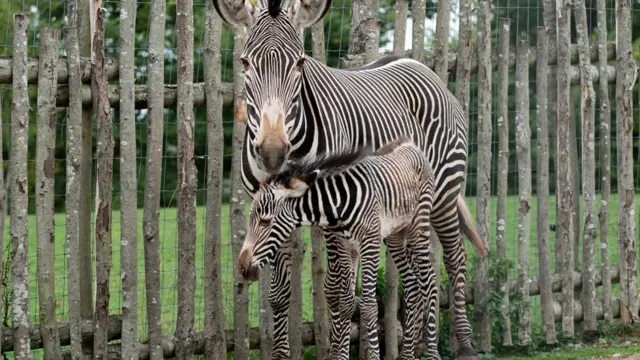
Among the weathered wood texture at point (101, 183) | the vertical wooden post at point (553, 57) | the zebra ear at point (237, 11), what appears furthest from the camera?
the vertical wooden post at point (553, 57)

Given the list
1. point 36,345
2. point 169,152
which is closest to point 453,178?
point 36,345

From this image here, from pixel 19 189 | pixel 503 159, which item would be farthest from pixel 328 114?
pixel 503 159

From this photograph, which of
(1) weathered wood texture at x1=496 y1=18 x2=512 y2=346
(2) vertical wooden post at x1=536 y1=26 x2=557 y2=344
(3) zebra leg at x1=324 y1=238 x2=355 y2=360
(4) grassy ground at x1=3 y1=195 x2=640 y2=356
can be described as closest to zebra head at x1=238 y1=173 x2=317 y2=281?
(3) zebra leg at x1=324 y1=238 x2=355 y2=360

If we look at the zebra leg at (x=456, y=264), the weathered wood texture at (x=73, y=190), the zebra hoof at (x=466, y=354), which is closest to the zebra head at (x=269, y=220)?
the weathered wood texture at (x=73, y=190)

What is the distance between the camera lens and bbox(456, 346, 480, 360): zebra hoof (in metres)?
7.26

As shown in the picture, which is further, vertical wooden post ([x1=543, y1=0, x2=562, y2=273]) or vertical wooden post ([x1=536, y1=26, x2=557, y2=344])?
vertical wooden post ([x1=543, y1=0, x2=562, y2=273])

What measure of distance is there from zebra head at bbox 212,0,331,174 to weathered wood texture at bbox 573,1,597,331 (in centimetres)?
341

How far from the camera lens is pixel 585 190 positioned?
8.55 meters

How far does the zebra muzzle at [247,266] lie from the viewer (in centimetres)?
562

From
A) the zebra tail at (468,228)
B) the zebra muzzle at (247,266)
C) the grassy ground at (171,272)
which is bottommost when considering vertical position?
A: the grassy ground at (171,272)

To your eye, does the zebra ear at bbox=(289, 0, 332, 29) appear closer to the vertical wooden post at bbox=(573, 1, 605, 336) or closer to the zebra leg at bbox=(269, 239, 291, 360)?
the zebra leg at bbox=(269, 239, 291, 360)

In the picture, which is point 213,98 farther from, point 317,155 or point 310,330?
point 310,330

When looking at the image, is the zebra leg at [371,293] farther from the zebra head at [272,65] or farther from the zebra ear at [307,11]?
the zebra ear at [307,11]

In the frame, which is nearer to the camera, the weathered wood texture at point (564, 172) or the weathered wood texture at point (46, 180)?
the weathered wood texture at point (46, 180)
